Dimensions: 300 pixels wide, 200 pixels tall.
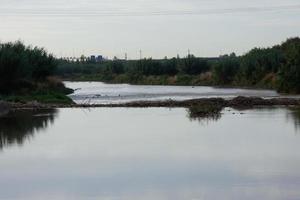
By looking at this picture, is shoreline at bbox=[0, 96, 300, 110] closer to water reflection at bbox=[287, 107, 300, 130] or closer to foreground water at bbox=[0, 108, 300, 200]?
water reflection at bbox=[287, 107, 300, 130]

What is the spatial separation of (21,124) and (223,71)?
54045 millimetres

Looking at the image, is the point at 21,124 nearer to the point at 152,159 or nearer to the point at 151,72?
the point at 152,159

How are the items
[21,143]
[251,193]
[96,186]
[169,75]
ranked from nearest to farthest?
[251,193], [96,186], [21,143], [169,75]

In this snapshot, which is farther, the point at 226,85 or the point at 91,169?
the point at 226,85

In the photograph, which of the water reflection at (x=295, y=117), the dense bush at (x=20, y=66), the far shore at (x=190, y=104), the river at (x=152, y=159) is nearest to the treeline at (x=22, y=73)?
the dense bush at (x=20, y=66)

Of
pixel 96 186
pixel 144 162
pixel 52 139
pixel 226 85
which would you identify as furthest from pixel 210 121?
pixel 226 85

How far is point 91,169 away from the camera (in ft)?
47.7

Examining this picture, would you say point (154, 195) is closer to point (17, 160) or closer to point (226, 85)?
point (17, 160)

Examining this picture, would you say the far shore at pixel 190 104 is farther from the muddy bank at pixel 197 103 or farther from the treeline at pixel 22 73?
the treeline at pixel 22 73

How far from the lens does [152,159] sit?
1589cm

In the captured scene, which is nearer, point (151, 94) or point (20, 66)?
point (20, 66)

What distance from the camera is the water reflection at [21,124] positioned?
21794mm

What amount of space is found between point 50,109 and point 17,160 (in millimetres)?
21487

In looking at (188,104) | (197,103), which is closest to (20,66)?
(188,104)
